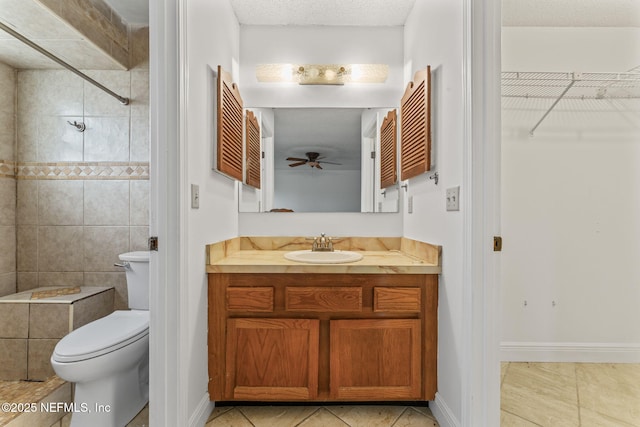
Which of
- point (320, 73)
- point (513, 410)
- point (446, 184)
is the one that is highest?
point (320, 73)

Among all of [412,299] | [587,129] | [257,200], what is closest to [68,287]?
[257,200]

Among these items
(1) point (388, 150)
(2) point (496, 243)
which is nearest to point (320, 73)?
(1) point (388, 150)

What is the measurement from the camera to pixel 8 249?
7.10 feet

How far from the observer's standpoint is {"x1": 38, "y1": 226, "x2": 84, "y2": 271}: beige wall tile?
221cm

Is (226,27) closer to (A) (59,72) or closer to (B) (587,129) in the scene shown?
(A) (59,72)

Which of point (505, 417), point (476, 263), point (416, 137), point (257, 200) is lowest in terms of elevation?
point (505, 417)

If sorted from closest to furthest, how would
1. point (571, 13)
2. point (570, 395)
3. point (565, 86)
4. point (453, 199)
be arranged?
point (453, 199)
point (570, 395)
point (571, 13)
point (565, 86)

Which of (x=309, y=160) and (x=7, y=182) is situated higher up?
(x=309, y=160)

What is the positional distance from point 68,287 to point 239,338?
4.88 feet

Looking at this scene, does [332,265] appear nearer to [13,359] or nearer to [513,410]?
[513,410]

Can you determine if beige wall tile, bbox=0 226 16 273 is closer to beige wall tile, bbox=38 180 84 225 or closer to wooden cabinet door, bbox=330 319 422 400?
beige wall tile, bbox=38 180 84 225

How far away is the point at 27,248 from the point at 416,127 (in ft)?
9.24

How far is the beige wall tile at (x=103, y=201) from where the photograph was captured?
2.21 meters

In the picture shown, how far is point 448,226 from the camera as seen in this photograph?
146 centimetres
